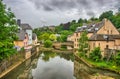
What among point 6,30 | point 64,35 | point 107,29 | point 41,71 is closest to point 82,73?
point 41,71

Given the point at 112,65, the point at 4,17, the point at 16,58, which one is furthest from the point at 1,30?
the point at 112,65

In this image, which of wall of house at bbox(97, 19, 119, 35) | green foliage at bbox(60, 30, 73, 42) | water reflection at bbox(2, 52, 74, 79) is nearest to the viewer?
water reflection at bbox(2, 52, 74, 79)

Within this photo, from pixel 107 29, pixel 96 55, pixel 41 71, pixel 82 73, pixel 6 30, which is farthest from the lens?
pixel 107 29

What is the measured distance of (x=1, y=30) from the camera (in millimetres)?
30781

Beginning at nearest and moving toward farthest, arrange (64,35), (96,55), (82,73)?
1. (82,73)
2. (96,55)
3. (64,35)

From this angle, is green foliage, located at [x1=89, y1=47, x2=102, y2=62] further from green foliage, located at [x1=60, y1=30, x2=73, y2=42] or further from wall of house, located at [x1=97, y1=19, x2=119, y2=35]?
green foliage, located at [x1=60, y1=30, x2=73, y2=42]

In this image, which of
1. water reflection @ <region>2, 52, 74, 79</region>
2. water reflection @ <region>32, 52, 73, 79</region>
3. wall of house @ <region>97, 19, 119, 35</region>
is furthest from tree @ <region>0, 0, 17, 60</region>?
wall of house @ <region>97, 19, 119, 35</region>

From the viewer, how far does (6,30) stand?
3103cm

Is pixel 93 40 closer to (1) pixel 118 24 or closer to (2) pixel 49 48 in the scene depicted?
(1) pixel 118 24

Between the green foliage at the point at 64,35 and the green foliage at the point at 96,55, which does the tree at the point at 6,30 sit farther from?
the green foliage at the point at 64,35

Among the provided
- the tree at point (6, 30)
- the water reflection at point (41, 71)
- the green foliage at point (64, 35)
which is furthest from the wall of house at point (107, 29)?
the green foliage at point (64, 35)

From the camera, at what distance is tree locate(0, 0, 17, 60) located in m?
30.1

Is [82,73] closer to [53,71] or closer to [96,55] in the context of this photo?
[53,71]

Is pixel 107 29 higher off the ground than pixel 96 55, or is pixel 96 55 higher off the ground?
pixel 107 29
